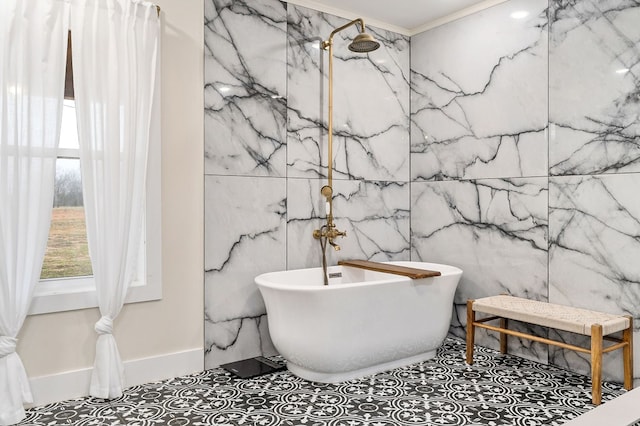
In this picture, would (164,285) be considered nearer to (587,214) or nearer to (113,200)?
(113,200)

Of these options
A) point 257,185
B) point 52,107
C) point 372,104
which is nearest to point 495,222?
point 372,104

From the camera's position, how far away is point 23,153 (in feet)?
7.67

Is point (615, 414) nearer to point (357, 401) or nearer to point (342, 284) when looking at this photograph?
point (357, 401)

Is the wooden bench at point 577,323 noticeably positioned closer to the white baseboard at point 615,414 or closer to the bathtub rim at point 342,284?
the bathtub rim at point 342,284

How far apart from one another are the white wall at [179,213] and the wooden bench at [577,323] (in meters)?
1.76

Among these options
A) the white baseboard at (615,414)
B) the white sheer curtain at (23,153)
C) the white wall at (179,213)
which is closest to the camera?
the white baseboard at (615,414)

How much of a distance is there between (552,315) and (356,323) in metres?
1.08


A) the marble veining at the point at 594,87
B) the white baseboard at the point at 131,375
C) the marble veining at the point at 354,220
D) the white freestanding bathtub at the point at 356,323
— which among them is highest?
the marble veining at the point at 594,87

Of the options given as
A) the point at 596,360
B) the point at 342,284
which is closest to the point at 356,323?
the point at 342,284

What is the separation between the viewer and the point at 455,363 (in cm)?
314

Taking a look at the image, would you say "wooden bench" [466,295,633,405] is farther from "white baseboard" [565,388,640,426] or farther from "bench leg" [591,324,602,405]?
"white baseboard" [565,388,640,426]

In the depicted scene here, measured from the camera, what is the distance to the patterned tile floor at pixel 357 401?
7.61 ft

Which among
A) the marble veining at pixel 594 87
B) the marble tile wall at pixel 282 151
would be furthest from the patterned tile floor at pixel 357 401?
the marble veining at pixel 594 87

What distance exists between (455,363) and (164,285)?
187 centimetres
